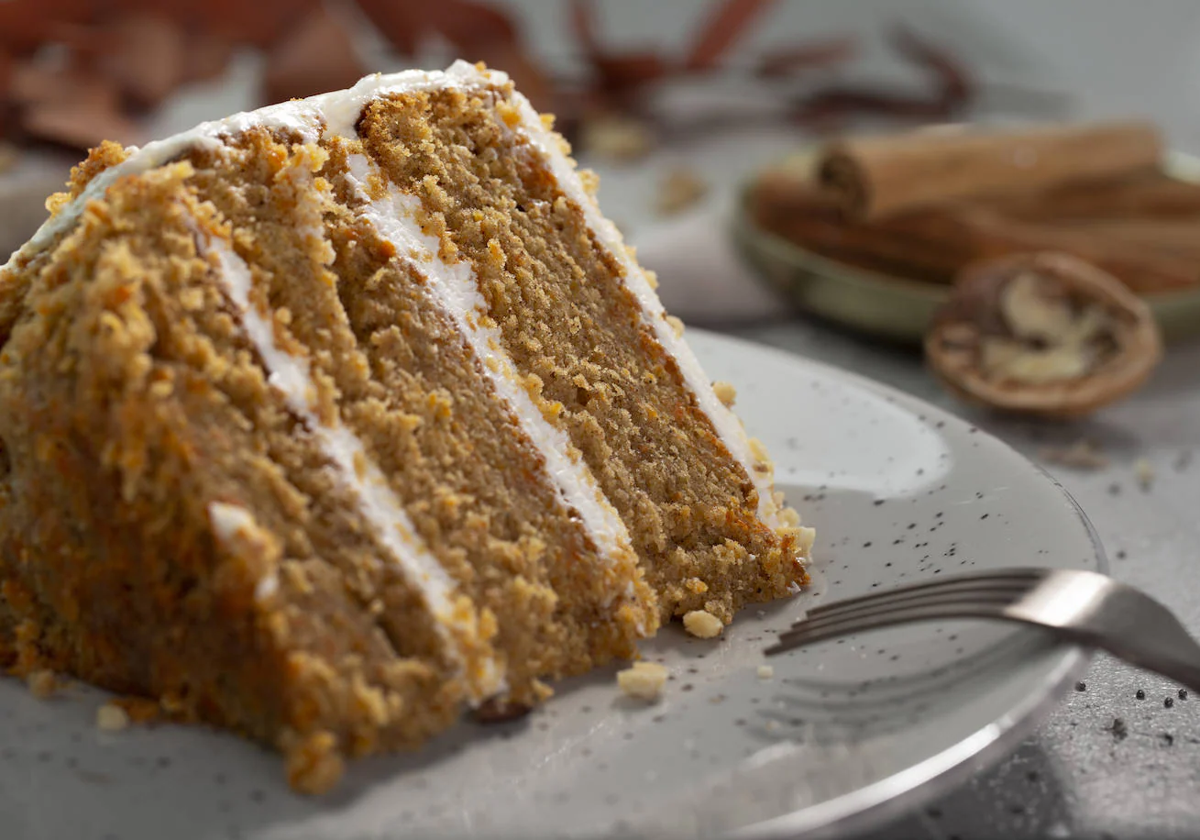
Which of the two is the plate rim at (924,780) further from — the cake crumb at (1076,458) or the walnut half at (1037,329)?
the walnut half at (1037,329)

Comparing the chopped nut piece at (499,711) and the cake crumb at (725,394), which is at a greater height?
the cake crumb at (725,394)

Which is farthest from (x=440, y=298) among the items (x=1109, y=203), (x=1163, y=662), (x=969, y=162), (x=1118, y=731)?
(x=1109, y=203)

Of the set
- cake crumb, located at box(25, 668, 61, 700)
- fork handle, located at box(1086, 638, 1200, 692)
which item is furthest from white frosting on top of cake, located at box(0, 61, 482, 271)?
fork handle, located at box(1086, 638, 1200, 692)

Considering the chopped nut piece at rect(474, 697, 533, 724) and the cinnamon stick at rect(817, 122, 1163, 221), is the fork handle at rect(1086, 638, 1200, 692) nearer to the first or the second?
the chopped nut piece at rect(474, 697, 533, 724)

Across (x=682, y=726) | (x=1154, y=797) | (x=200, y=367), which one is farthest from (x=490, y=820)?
(x=1154, y=797)

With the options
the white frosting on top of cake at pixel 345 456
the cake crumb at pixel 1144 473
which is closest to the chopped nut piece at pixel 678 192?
the cake crumb at pixel 1144 473

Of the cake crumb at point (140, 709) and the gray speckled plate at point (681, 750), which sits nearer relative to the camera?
the gray speckled plate at point (681, 750)
